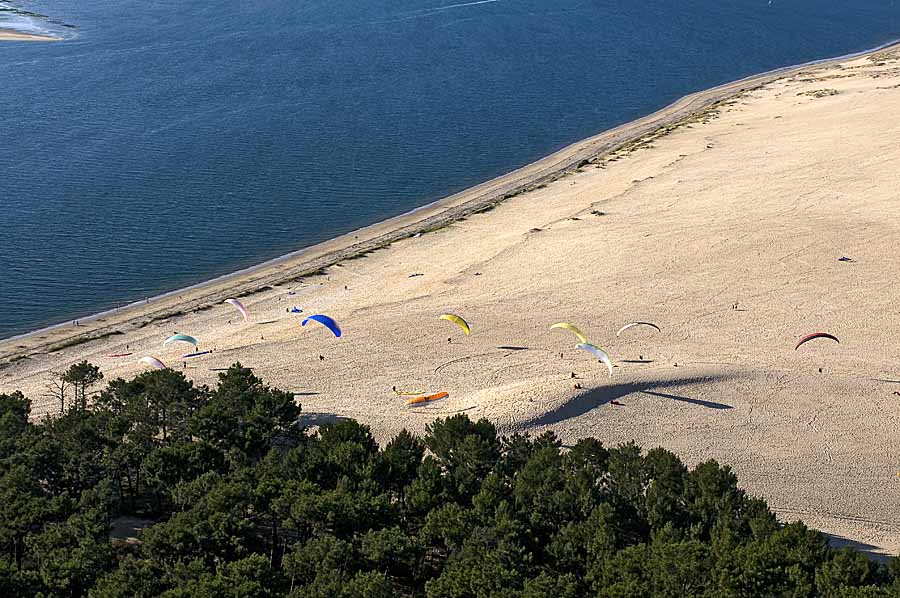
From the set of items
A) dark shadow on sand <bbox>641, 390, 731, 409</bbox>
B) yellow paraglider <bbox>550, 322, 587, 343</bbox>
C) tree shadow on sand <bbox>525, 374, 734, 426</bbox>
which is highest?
yellow paraglider <bbox>550, 322, 587, 343</bbox>

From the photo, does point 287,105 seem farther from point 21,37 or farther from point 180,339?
point 180,339

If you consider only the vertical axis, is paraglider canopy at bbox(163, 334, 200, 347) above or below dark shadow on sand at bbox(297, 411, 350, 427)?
above

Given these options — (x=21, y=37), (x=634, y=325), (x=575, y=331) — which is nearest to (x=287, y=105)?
(x=21, y=37)

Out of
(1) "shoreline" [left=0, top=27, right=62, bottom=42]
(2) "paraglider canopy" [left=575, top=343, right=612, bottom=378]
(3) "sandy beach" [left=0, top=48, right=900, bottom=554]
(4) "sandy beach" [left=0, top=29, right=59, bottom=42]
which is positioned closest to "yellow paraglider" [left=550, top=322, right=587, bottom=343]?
(3) "sandy beach" [left=0, top=48, right=900, bottom=554]

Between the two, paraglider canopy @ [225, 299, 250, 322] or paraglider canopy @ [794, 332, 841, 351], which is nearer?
paraglider canopy @ [794, 332, 841, 351]

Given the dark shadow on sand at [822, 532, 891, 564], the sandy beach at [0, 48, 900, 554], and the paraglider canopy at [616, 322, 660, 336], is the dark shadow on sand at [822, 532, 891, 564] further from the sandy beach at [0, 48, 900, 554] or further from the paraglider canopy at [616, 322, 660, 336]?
the paraglider canopy at [616, 322, 660, 336]

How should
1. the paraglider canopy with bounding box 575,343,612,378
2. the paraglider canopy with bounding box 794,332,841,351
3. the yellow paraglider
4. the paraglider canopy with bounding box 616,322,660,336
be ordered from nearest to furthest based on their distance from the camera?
the paraglider canopy with bounding box 575,343,612,378, the paraglider canopy with bounding box 794,332,841,351, the yellow paraglider, the paraglider canopy with bounding box 616,322,660,336
